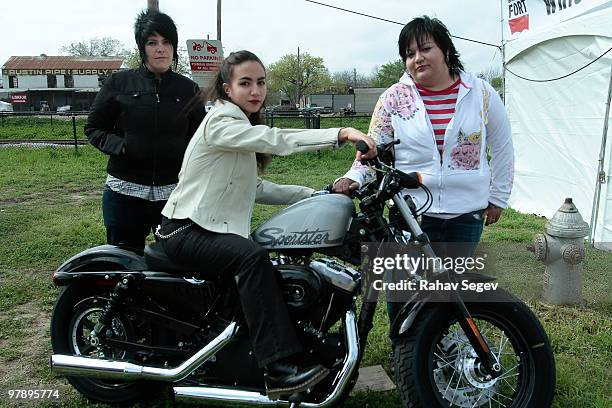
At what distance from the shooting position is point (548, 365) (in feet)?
8.86

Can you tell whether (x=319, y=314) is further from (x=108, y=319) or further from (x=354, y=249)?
(x=108, y=319)

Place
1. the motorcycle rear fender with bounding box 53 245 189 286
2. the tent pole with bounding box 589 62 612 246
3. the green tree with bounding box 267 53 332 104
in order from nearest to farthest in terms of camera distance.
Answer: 1. the motorcycle rear fender with bounding box 53 245 189 286
2. the tent pole with bounding box 589 62 612 246
3. the green tree with bounding box 267 53 332 104

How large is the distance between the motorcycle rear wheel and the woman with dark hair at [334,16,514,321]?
58.8 inches

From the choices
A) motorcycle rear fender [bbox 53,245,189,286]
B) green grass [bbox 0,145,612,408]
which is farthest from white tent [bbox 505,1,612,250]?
motorcycle rear fender [bbox 53,245,189,286]

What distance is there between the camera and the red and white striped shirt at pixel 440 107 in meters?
2.96

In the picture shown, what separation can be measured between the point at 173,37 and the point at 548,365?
280 cm

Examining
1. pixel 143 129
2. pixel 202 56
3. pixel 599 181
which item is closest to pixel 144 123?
pixel 143 129

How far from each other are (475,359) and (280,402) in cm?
94

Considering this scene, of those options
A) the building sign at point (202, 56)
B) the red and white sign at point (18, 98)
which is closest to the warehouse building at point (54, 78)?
the red and white sign at point (18, 98)

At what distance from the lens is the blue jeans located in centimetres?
304

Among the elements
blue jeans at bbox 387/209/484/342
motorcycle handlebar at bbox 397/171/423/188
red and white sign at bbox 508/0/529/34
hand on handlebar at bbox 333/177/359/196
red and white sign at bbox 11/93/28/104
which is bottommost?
blue jeans at bbox 387/209/484/342

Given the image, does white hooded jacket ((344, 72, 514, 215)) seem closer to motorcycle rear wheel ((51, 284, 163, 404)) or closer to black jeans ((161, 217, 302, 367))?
black jeans ((161, 217, 302, 367))

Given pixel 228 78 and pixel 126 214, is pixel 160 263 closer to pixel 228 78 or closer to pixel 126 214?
pixel 126 214

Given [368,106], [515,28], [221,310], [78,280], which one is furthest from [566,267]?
[368,106]
